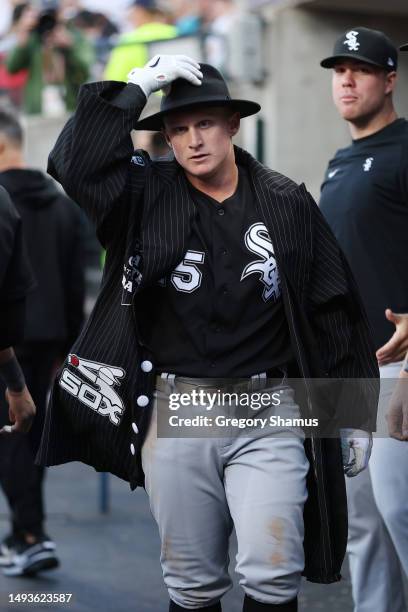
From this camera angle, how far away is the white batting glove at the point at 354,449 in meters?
4.29

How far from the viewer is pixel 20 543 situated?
21.0ft

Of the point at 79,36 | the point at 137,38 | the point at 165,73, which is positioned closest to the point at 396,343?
the point at 165,73

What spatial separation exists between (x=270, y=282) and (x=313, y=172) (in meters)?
6.12

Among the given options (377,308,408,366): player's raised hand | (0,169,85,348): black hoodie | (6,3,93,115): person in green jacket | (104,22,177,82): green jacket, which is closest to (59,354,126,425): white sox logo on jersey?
(377,308,408,366): player's raised hand

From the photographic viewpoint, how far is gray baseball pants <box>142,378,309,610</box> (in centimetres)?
396

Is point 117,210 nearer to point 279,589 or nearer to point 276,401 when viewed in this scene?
point 276,401

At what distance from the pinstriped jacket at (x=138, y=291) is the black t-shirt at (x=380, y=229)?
70 centimetres

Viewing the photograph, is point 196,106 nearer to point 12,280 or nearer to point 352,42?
point 12,280

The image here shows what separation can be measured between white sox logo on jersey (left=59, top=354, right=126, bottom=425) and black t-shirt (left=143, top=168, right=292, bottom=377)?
0.53ft

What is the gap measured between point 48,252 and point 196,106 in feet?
9.67

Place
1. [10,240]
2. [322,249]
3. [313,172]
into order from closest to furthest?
[322,249] → [10,240] → [313,172]

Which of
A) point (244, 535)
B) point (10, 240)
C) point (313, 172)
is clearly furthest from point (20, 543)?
point (313, 172)

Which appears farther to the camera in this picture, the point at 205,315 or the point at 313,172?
the point at 313,172

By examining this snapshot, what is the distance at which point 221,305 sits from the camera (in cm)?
405
